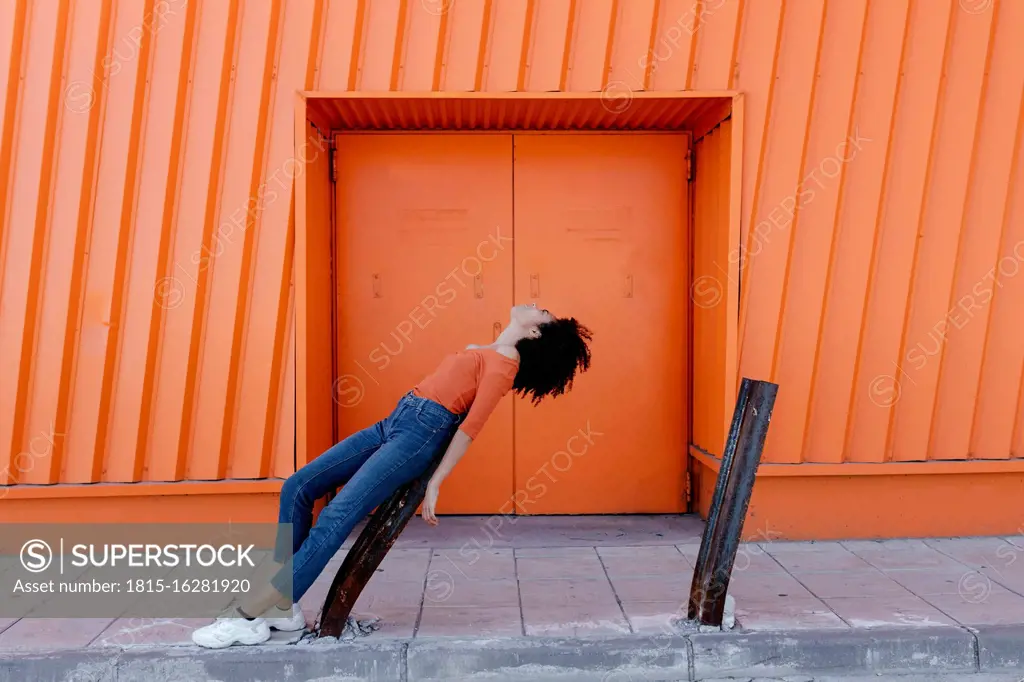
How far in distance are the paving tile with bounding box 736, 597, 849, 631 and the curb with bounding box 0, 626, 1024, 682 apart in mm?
112

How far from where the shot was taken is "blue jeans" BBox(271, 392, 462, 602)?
378 cm

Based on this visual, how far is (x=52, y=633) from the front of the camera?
13.6 ft

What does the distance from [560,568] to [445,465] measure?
1.70 meters

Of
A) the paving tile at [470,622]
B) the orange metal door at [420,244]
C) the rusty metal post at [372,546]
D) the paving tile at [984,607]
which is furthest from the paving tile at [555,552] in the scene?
the paving tile at [984,607]

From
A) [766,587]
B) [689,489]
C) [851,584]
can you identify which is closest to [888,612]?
[851,584]

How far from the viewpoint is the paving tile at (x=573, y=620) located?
4129mm

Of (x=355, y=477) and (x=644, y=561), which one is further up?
(x=355, y=477)

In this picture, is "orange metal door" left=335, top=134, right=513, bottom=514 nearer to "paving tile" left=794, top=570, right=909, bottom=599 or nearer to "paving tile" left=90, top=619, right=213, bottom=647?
"paving tile" left=90, top=619, right=213, bottom=647

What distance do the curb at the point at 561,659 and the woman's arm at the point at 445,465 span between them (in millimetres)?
699

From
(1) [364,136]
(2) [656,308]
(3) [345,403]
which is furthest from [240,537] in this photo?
(2) [656,308]

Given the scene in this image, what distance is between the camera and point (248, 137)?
17.8 feet

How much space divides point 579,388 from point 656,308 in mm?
843

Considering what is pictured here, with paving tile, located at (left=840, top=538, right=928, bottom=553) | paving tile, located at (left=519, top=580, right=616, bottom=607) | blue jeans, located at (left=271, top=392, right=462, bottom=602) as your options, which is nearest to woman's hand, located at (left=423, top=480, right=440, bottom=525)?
blue jeans, located at (left=271, top=392, right=462, bottom=602)

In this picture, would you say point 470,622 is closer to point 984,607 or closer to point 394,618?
point 394,618
